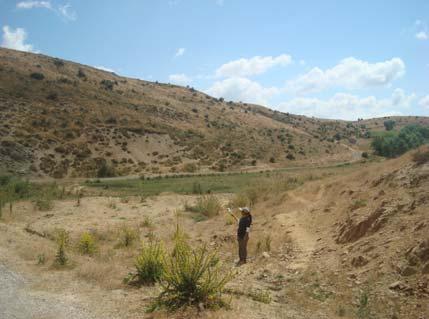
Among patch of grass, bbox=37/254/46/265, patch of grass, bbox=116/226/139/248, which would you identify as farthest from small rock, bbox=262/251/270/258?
patch of grass, bbox=37/254/46/265

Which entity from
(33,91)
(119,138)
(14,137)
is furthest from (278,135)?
(14,137)

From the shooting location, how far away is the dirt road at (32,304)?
665 cm

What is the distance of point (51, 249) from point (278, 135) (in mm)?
76328

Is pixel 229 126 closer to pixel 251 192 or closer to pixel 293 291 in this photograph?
pixel 251 192

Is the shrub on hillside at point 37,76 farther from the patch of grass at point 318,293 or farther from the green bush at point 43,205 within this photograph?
the patch of grass at point 318,293

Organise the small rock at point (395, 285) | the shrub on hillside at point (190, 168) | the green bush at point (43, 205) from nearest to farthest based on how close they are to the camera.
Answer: the small rock at point (395, 285) < the green bush at point (43, 205) < the shrub on hillside at point (190, 168)

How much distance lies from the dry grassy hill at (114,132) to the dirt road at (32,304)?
126 feet

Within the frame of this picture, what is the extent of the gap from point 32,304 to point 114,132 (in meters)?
53.7

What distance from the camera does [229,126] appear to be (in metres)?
82.6

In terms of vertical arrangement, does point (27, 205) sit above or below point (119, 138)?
below

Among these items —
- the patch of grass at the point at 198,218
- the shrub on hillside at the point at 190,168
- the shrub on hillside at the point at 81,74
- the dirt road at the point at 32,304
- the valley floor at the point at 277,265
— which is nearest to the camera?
the dirt road at the point at 32,304

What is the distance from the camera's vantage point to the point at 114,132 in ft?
195

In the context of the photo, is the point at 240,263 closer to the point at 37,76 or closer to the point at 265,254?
the point at 265,254

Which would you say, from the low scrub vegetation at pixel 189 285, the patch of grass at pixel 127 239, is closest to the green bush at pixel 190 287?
the low scrub vegetation at pixel 189 285
